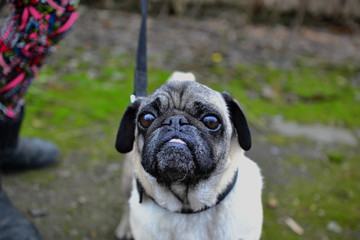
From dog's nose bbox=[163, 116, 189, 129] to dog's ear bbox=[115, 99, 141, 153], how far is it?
1.05 feet

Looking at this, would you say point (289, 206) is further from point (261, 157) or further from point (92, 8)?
point (92, 8)

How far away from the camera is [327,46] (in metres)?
7.28

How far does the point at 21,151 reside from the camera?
318 centimetres

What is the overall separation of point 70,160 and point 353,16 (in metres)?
6.97

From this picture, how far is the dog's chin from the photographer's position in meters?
1.73

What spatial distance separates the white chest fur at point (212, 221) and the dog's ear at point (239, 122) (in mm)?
229

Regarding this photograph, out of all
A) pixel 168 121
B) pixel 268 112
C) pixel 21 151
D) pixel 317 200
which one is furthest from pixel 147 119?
pixel 268 112

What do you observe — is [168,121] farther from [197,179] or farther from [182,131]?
[197,179]

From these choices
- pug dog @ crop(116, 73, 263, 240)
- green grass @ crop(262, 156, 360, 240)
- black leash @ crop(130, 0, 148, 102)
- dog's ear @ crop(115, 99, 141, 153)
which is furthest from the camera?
green grass @ crop(262, 156, 360, 240)

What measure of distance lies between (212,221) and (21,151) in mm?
1920

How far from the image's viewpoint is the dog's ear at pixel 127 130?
2.06 meters

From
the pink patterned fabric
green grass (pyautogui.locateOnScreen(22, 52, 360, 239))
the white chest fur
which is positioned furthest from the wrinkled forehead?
green grass (pyautogui.locateOnScreen(22, 52, 360, 239))

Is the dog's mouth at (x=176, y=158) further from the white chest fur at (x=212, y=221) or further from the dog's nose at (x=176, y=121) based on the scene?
the white chest fur at (x=212, y=221)

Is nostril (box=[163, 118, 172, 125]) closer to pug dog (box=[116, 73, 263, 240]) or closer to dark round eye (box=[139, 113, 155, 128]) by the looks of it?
pug dog (box=[116, 73, 263, 240])
